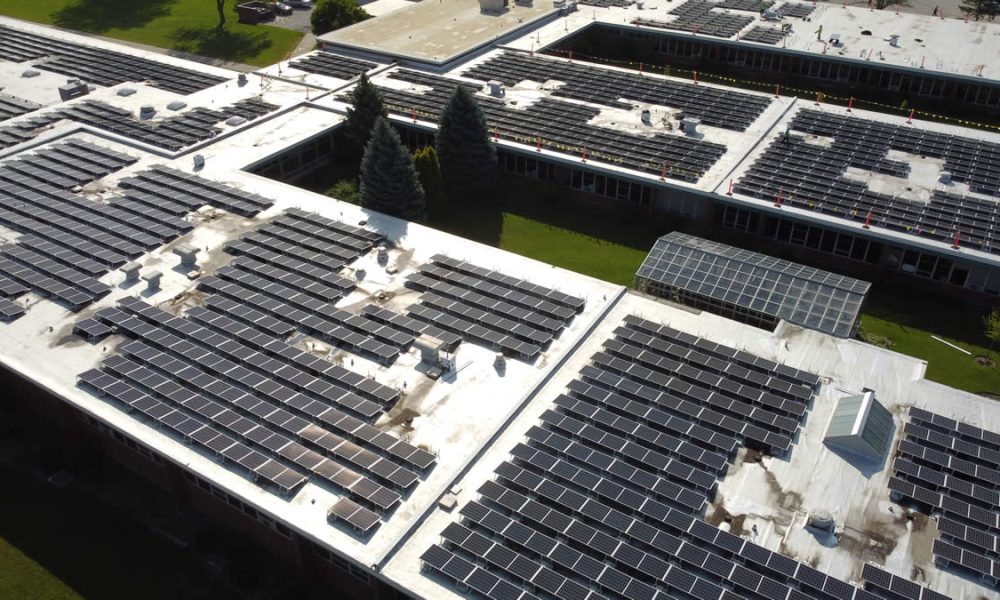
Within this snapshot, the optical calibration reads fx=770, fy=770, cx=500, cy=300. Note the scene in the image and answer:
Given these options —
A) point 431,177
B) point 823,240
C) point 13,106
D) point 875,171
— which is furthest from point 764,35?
point 13,106

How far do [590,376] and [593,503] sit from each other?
8.09m

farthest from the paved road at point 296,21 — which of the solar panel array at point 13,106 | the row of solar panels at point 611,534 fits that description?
the row of solar panels at point 611,534

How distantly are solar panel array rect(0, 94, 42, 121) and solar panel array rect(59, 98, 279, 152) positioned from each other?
3.51 meters

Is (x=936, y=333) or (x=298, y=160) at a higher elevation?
(x=298, y=160)

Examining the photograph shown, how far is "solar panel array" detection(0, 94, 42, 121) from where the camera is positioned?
2714 inches

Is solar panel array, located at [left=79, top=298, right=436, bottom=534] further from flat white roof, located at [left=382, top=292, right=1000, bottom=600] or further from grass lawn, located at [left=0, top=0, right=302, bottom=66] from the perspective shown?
grass lawn, located at [left=0, top=0, right=302, bottom=66]

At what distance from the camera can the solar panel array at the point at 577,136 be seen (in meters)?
62.2

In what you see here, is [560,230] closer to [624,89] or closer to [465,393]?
[624,89]

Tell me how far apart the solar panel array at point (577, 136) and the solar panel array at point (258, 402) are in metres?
33.0

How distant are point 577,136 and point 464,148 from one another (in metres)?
10.2

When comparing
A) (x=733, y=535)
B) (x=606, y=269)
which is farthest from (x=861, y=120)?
(x=733, y=535)

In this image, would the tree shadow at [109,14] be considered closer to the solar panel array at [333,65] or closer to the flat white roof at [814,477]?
the solar panel array at [333,65]

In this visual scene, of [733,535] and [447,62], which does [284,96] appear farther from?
[733,535]

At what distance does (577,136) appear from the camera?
6625 cm
